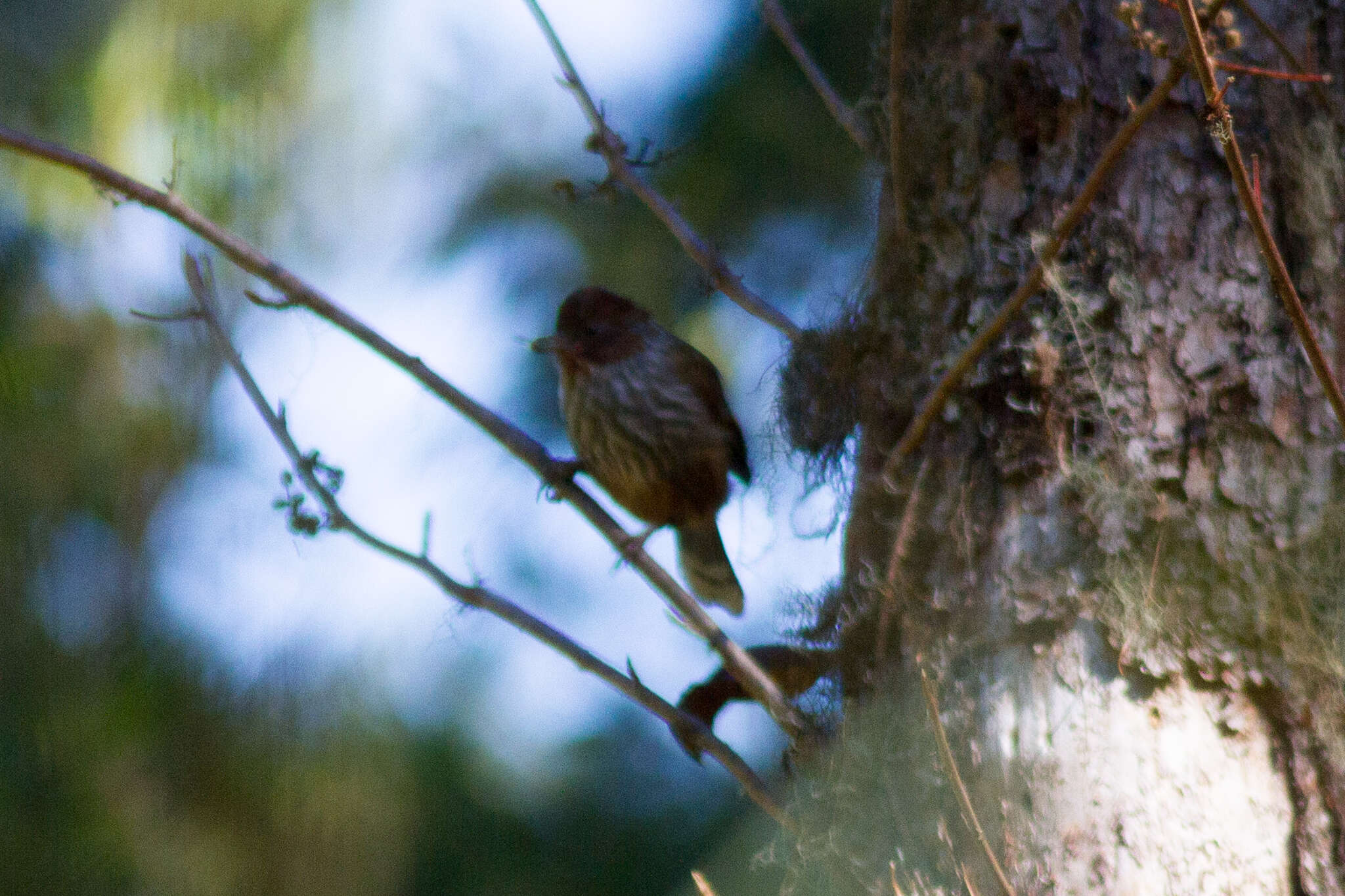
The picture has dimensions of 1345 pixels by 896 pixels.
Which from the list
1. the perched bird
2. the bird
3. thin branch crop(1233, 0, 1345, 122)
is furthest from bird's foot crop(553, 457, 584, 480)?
thin branch crop(1233, 0, 1345, 122)

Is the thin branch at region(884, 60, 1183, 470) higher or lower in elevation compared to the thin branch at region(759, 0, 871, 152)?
lower

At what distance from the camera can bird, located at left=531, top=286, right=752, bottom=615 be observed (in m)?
3.23

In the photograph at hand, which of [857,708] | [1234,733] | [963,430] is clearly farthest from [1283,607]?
[857,708]

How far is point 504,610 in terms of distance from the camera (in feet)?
6.77

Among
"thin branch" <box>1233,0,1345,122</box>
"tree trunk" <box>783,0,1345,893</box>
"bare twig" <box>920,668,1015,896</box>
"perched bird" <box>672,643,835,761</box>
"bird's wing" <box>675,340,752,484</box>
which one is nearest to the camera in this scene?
"bare twig" <box>920,668,1015,896</box>

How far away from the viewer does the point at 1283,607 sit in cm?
171

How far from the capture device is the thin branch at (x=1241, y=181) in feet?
4.10

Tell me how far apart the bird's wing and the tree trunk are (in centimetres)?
119

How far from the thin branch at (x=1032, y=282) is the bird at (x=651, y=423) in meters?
1.24

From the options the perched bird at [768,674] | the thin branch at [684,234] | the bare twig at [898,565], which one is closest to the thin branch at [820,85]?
the thin branch at [684,234]

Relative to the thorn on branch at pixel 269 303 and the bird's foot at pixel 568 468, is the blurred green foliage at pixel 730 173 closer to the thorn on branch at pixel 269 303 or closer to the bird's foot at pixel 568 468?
the bird's foot at pixel 568 468

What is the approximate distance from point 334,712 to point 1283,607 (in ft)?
7.84

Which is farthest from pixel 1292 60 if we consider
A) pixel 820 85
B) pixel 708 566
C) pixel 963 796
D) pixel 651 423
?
pixel 708 566

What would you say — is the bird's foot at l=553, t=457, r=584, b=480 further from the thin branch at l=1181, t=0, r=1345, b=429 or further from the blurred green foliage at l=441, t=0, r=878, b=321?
the thin branch at l=1181, t=0, r=1345, b=429
